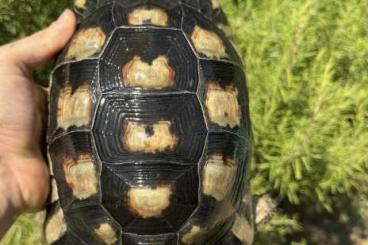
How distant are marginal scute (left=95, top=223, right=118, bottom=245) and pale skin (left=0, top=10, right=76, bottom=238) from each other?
39 centimetres

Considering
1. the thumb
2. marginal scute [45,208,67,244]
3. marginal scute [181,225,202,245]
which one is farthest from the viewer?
the thumb

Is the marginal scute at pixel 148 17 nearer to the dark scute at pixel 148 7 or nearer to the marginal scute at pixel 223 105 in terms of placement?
the dark scute at pixel 148 7

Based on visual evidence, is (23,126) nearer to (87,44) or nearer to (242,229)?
(87,44)

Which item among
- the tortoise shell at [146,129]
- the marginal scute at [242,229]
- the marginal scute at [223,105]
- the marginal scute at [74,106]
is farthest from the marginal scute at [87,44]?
the marginal scute at [242,229]

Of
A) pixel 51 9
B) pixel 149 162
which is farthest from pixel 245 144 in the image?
pixel 51 9

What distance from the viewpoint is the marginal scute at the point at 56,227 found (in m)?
2.12

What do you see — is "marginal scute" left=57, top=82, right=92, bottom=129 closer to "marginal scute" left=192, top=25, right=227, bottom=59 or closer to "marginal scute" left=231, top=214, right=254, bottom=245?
"marginal scute" left=192, top=25, right=227, bottom=59

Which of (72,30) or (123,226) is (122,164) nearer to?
(123,226)

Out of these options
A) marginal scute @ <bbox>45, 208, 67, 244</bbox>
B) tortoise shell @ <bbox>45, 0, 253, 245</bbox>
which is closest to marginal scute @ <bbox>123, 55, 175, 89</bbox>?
tortoise shell @ <bbox>45, 0, 253, 245</bbox>

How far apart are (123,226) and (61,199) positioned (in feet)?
0.98

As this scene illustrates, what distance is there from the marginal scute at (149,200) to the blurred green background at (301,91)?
59 centimetres

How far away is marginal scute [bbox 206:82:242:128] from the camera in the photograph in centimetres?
198

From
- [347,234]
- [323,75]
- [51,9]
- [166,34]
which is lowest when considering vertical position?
[347,234]

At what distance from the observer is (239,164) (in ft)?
6.91
